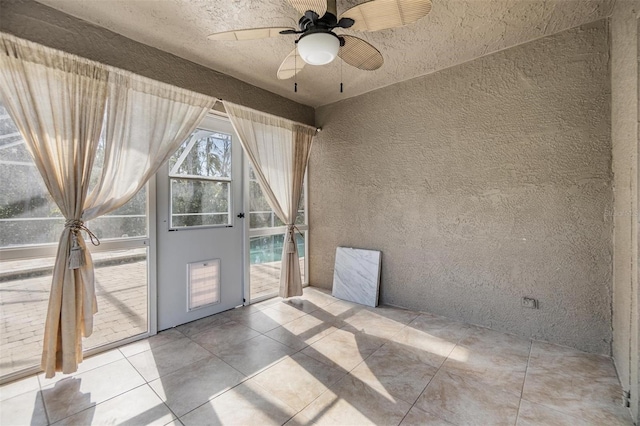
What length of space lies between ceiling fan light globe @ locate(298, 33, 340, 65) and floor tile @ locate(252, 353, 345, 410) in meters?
2.15

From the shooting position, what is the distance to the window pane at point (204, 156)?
2.86 metres

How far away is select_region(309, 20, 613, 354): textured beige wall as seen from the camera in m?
2.26

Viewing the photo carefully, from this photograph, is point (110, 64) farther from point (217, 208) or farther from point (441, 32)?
point (441, 32)

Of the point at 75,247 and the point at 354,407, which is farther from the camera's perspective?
the point at 75,247

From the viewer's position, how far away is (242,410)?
5.58 ft

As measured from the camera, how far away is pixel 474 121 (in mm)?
2771

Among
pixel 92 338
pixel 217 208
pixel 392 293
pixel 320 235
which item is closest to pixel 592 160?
pixel 392 293

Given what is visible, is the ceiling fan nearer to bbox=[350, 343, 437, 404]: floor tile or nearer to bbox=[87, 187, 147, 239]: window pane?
bbox=[87, 187, 147, 239]: window pane

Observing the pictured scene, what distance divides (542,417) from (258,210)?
123 inches

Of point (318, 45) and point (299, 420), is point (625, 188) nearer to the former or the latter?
point (318, 45)

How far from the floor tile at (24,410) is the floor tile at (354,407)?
157 centimetres

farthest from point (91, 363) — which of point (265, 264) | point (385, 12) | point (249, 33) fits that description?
point (385, 12)

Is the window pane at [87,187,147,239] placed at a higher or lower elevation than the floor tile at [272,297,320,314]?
higher

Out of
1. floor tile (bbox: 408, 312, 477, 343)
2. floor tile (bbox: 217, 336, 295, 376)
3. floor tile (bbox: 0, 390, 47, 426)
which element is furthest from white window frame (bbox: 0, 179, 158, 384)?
floor tile (bbox: 408, 312, 477, 343)
